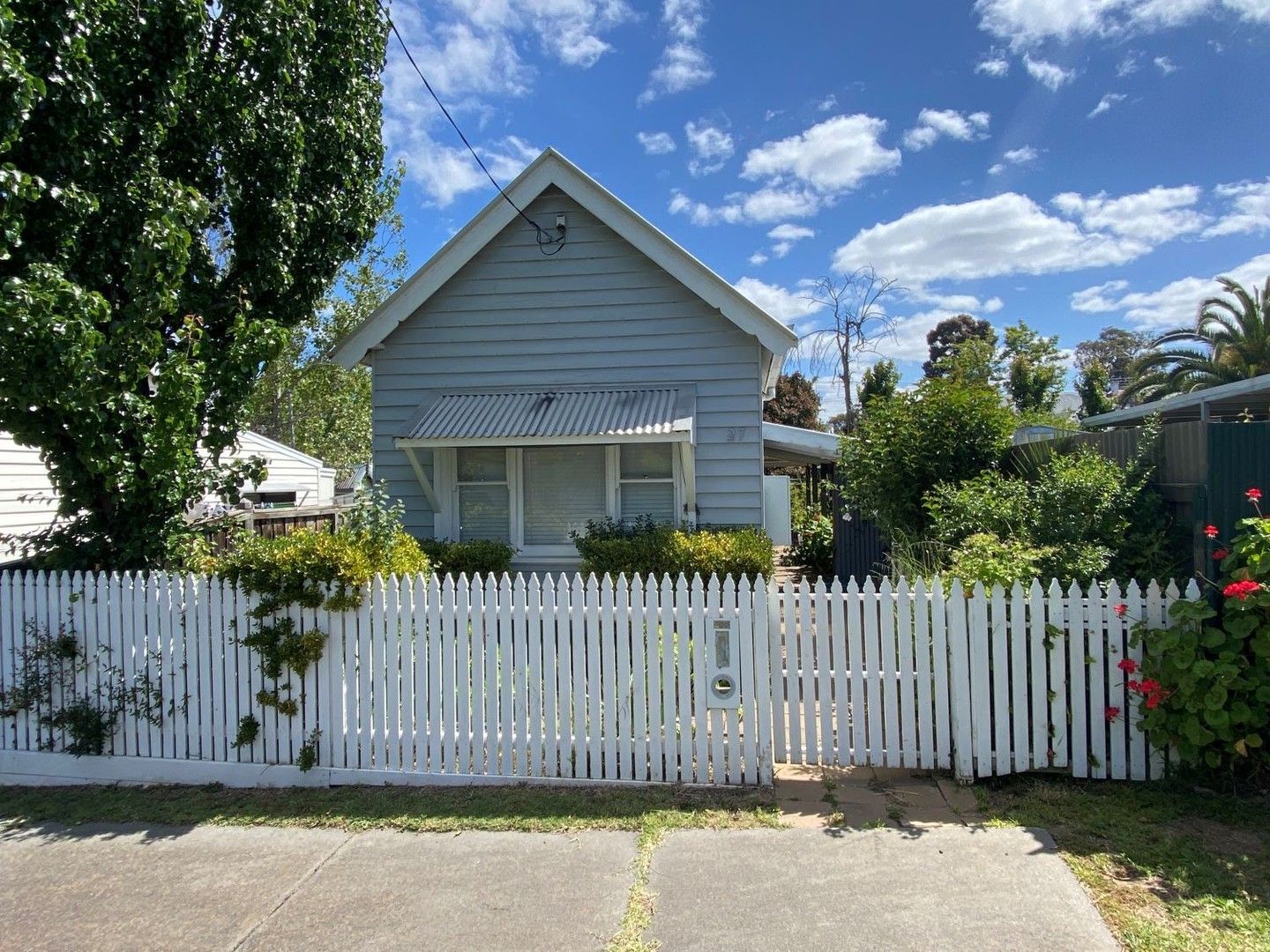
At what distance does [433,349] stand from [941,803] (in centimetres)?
762

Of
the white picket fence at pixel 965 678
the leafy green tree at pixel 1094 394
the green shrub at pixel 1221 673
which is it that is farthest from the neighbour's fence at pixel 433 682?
the leafy green tree at pixel 1094 394

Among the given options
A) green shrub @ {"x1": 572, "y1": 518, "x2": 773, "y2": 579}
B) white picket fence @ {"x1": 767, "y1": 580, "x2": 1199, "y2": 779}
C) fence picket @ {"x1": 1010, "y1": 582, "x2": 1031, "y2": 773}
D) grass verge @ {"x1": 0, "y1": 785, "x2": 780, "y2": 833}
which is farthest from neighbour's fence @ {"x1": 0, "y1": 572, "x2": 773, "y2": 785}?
green shrub @ {"x1": 572, "y1": 518, "x2": 773, "y2": 579}

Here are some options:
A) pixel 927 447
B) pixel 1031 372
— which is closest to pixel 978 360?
pixel 1031 372

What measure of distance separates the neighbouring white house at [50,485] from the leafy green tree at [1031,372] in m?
21.4

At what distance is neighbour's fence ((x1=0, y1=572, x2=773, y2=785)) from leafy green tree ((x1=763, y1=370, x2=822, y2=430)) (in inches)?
1133

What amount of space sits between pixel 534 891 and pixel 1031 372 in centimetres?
3029

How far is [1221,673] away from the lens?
4.15 metres

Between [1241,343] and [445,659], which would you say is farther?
[1241,343]

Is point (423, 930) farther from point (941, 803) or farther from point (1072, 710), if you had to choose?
point (1072, 710)

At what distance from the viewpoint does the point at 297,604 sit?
5176mm

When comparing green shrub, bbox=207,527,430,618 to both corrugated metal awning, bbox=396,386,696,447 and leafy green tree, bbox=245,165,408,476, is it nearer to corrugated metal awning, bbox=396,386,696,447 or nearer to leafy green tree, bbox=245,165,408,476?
corrugated metal awning, bbox=396,386,696,447

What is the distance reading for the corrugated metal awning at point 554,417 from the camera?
8.16 meters

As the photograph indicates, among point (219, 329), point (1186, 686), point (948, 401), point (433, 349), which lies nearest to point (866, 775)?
point (1186, 686)

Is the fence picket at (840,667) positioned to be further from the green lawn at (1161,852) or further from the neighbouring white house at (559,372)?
the neighbouring white house at (559,372)
